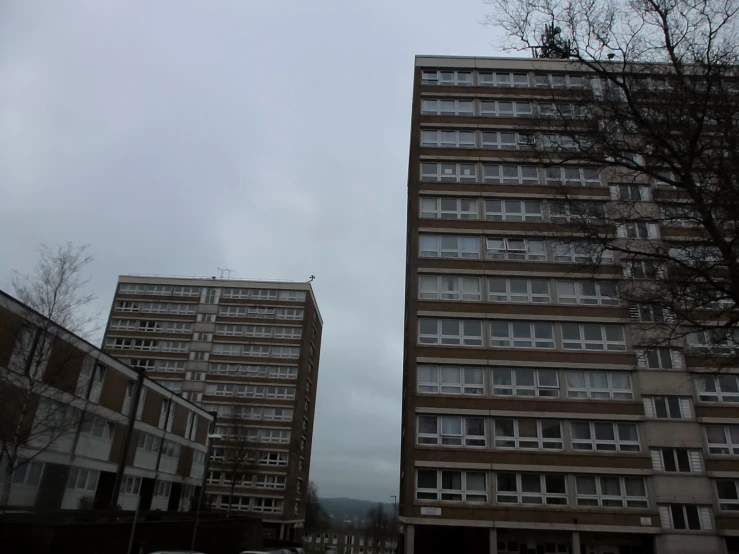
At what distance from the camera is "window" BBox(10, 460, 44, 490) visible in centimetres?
2444

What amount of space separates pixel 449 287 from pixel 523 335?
5008mm

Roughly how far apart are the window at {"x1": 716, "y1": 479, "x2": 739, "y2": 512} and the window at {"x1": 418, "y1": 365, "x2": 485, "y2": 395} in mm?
12978

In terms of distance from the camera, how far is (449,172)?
34.2 metres

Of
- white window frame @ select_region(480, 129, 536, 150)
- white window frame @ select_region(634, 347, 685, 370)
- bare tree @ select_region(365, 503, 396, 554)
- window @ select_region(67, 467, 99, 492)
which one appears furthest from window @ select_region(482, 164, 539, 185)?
bare tree @ select_region(365, 503, 396, 554)

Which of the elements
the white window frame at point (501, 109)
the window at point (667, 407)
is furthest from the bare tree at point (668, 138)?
the white window frame at point (501, 109)

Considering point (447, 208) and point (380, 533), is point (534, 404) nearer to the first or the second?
point (447, 208)

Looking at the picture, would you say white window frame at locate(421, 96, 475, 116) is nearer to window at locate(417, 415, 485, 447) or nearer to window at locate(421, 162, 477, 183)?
window at locate(421, 162, 477, 183)

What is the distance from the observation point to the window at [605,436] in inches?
1089

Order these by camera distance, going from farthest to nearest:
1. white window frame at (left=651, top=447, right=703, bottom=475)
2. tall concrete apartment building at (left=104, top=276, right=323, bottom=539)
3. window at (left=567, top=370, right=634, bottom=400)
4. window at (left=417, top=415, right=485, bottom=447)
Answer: tall concrete apartment building at (left=104, top=276, right=323, bottom=539)
window at (left=567, top=370, right=634, bottom=400)
window at (left=417, top=415, right=485, bottom=447)
white window frame at (left=651, top=447, right=703, bottom=475)

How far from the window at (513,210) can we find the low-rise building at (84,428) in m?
24.0

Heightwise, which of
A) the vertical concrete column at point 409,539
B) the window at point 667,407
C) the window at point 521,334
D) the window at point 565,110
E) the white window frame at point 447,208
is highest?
the white window frame at point 447,208

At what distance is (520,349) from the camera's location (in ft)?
97.1

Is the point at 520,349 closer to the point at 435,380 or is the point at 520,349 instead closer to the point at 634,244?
the point at 435,380

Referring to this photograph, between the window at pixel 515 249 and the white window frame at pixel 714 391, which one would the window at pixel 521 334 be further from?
the white window frame at pixel 714 391
